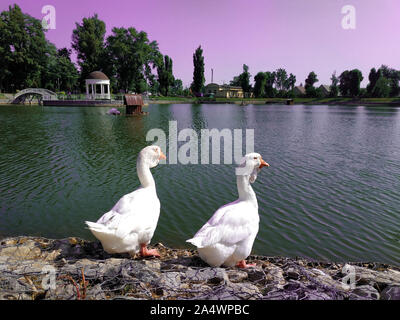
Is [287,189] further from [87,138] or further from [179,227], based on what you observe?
[87,138]

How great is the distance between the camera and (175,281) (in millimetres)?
3793

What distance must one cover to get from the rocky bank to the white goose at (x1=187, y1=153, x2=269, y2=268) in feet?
0.76

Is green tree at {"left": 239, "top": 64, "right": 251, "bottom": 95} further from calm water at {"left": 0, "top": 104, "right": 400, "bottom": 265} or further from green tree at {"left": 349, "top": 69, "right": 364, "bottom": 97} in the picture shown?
calm water at {"left": 0, "top": 104, "right": 400, "bottom": 265}

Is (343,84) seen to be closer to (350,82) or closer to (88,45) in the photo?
(350,82)

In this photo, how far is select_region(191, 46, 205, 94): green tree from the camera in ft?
312

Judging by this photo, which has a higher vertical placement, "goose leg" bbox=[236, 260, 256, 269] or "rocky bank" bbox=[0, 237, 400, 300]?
"rocky bank" bbox=[0, 237, 400, 300]

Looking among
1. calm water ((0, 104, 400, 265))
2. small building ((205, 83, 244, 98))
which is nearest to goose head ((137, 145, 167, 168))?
calm water ((0, 104, 400, 265))

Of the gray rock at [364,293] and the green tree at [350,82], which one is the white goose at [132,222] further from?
the green tree at [350,82]

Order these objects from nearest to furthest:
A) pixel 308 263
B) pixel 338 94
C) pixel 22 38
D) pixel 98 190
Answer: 1. pixel 308 263
2. pixel 98 190
3. pixel 22 38
4. pixel 338 94

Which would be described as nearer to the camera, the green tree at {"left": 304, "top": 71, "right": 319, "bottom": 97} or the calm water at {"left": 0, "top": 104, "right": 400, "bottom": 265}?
the calm water at {"left": 0, "top": 104, "right": 400, "bottom": 265}

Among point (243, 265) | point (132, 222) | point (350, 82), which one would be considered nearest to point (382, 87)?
point (350, 82)

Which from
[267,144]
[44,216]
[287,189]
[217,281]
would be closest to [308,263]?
[217,281]

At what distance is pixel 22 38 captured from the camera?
57406mm

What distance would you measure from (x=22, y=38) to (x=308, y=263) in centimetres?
7424
